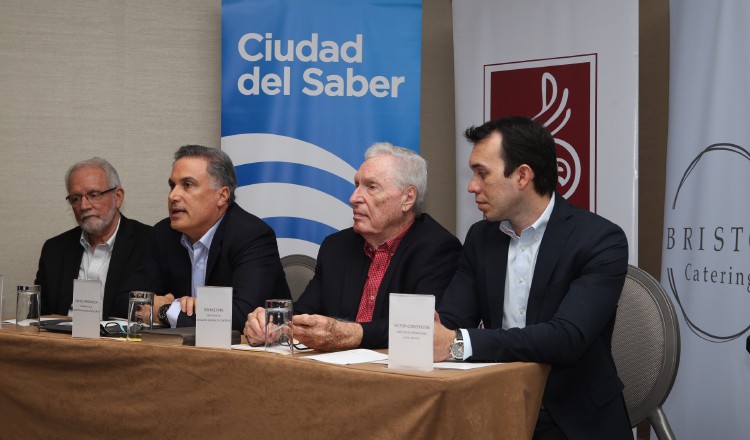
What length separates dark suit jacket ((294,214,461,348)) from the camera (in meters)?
2.81

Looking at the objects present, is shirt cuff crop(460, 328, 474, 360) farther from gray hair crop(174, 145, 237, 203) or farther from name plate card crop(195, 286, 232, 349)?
gray hair crop(174, 145, 237, 203)

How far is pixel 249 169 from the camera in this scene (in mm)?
4344

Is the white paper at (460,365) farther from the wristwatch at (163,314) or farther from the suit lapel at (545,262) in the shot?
the wristwatch at (163,314)

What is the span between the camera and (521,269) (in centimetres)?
239

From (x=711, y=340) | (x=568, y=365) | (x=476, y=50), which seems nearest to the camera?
(x=568, y=365)

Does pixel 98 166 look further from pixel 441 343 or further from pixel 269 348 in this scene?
pixel 441 343

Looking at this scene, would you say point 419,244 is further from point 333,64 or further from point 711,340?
point 333,64

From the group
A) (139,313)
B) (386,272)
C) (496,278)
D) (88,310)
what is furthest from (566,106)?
(88,310)

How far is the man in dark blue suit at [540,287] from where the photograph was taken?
Result: 205cm

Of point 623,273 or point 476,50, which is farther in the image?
point 476,50

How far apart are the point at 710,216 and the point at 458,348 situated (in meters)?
1.94

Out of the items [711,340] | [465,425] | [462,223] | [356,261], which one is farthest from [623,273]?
[462,223]

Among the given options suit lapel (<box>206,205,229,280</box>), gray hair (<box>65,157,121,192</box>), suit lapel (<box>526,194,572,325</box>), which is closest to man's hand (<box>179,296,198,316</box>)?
suit lapel (<box>206,205,229,280</box>)

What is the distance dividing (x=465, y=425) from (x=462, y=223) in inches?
105
